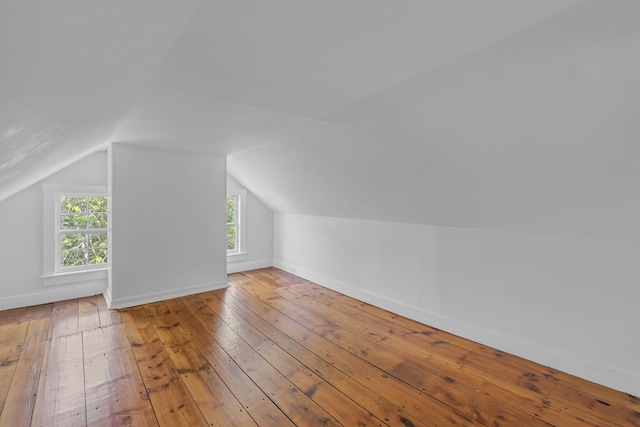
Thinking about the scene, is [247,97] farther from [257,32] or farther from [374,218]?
[374,218]

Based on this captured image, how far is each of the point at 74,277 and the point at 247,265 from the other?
7.88 ft

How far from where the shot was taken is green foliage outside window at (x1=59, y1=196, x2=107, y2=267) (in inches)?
146

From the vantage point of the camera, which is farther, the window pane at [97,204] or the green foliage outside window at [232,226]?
the green foliage outside window at [232,226]

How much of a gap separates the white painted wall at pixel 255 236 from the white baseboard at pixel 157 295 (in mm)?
979

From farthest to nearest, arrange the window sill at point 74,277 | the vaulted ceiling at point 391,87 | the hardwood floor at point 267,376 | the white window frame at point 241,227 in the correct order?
the white window frame at point 241,227 < the window sill at point 74,277 < the hardwood floor at point 267,376 < the vaulted ceiling at point 391,87

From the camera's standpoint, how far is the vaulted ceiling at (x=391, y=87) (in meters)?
0.96

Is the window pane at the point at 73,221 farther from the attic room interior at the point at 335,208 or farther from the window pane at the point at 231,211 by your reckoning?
the window pane at the point at 231,211

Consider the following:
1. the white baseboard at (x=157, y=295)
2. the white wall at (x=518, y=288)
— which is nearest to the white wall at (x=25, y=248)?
the white baseboard at (x=157, y=295)

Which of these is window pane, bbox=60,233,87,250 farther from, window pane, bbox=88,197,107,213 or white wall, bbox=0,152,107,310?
window pane, bbox=88,197,107,213

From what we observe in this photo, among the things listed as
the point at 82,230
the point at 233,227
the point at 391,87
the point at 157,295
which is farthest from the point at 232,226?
the point at 391,87

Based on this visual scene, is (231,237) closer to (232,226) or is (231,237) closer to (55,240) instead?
(232,226)

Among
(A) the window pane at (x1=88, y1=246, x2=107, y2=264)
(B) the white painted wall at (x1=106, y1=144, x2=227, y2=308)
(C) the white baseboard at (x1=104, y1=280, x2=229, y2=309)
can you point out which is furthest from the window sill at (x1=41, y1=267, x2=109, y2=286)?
Result: (B) the white painted wall at (x1=106, y1=144, x2=227, y2=308)

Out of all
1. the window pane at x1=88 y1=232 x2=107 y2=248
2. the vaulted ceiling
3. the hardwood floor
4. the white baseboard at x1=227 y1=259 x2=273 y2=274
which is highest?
the vaulted ceiling

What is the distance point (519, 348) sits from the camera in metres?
2.51
